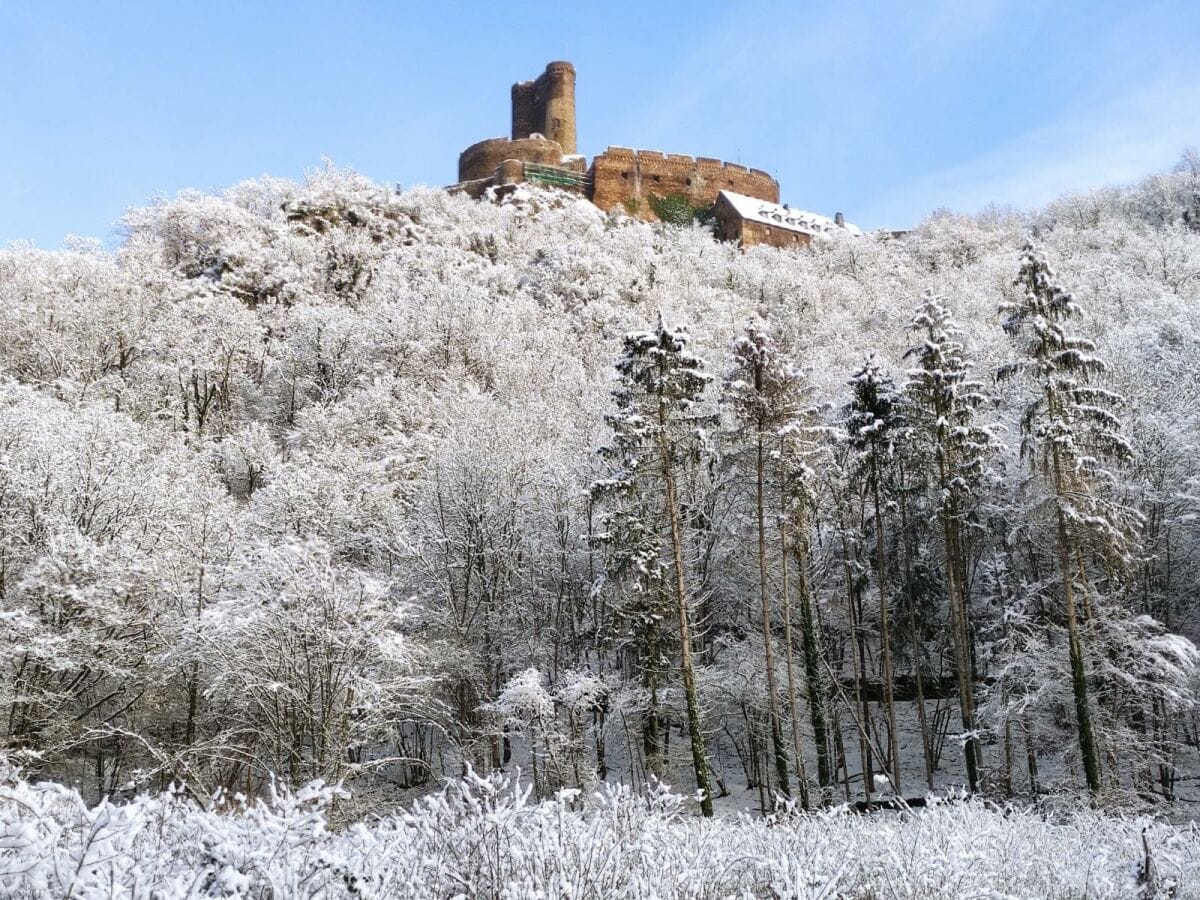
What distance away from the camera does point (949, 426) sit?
19.2 meters

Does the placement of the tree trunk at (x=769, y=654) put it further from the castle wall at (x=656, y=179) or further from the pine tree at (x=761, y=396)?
the castle wall at (x=656, y=179)

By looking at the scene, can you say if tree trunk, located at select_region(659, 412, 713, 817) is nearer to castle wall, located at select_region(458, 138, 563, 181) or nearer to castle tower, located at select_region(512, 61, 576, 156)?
castle wall, located at select_region(458, 138, 563, 181)

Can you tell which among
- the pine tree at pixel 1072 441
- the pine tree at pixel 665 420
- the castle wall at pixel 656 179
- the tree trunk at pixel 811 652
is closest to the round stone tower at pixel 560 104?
the castle wall at pixel 656 179

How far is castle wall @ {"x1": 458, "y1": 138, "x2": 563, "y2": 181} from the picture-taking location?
79.3 metres

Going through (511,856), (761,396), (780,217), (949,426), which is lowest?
(511,856)

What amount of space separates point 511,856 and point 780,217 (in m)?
82.5

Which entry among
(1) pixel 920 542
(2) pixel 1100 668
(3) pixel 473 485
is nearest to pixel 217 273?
(3) pixel 473 485

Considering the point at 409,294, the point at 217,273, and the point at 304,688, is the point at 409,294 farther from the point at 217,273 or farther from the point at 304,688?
the point at 304,688

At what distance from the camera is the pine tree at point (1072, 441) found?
1580 cm

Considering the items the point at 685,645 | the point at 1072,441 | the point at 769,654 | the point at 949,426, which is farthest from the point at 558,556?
the point at 1072,441

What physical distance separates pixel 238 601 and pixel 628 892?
13.4 meters

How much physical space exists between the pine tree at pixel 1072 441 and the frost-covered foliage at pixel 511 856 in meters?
7.64

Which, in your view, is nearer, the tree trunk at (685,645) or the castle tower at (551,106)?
the tree trunk at (685,645)

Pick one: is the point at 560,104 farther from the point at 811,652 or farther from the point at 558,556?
the point at 811,652
